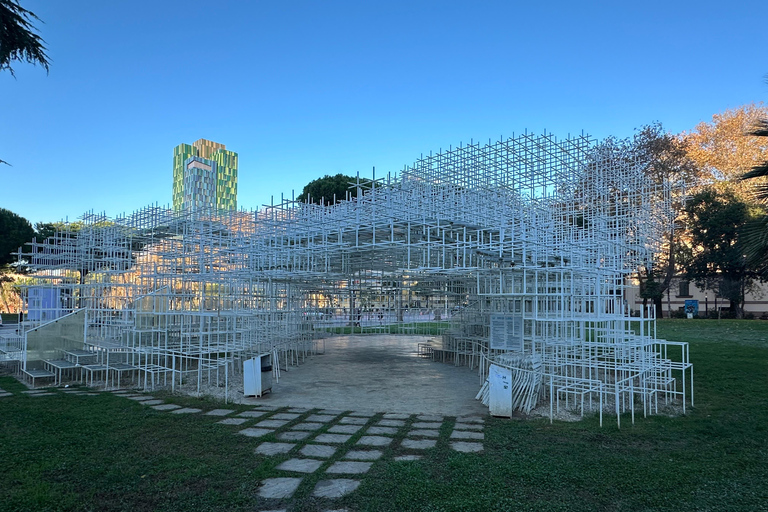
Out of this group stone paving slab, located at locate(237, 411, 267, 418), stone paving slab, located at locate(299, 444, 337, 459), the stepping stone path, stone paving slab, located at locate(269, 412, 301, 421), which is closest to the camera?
the stepping stone path

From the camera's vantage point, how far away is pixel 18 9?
364 inches

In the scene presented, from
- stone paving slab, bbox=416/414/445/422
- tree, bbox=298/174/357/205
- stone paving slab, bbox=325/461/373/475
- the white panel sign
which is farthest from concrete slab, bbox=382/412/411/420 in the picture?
tree, bbox=298/174/357/205

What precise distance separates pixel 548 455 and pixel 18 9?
1151 cm

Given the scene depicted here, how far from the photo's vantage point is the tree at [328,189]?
38.9m

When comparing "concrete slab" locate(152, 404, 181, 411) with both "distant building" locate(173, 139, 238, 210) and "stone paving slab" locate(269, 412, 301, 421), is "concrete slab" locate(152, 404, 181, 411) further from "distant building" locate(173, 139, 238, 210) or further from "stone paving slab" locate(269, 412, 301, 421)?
"distant building" locate(173, 139, 238, 210)

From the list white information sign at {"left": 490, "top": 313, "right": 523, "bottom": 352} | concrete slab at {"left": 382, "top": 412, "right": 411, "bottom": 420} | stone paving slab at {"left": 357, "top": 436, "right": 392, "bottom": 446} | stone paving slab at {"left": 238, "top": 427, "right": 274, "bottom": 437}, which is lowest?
concrete slab at {"left": 382, "top": 412, "right": 411, "bottom": 420}

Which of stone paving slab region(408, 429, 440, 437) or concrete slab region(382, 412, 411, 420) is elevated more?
stone paving slab region(408, 429, 440, 437)

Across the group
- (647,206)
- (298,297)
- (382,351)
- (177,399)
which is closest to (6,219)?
(298,297)

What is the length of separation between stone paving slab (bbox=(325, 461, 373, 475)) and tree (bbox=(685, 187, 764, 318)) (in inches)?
1148

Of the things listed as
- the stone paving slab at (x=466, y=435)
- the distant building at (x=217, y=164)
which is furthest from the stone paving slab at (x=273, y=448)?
the distant building at (x=217, y=164)

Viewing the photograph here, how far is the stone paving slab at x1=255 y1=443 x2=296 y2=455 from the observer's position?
22.7ft

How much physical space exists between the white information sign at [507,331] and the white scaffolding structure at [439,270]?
0.12ft

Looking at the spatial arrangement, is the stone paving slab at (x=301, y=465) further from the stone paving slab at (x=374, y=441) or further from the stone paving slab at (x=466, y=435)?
the stone paving slab at (x=466, y=435)

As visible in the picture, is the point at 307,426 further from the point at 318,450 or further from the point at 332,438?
the point at 318,450
